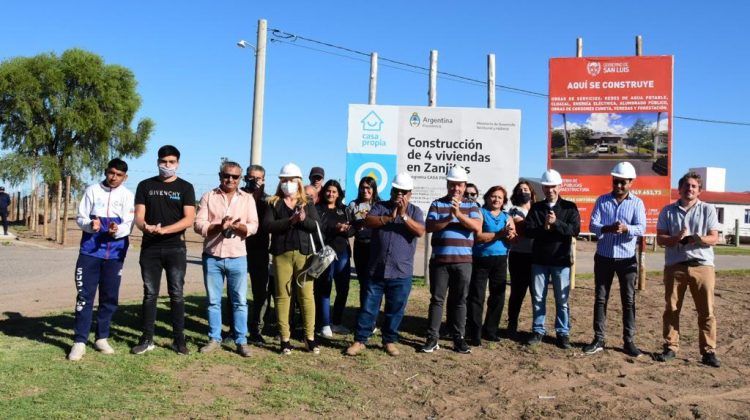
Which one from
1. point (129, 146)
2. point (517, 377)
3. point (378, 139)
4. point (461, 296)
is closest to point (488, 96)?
point (378, 139)

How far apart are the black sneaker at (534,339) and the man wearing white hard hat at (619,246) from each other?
1.68 feet

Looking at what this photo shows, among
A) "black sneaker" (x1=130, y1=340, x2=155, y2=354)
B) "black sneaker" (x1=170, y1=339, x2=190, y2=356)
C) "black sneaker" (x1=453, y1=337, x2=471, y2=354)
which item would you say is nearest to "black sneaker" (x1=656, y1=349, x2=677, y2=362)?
"black sneaker" (x1=453, y1=337, x2=471, y2=354)

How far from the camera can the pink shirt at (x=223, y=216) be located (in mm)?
6051

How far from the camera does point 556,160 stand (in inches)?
444

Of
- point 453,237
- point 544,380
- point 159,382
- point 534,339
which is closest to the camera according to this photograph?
point 159,382

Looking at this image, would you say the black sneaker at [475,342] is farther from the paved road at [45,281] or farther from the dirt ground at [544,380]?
the paved road at [45,281]

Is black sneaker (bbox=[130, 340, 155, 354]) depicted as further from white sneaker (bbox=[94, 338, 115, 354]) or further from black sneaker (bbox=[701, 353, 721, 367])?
black sneaker (bbox=[701, 353, 721, 367])

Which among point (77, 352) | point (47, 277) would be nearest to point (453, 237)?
point (77, 352)

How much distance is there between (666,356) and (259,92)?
10.2 m

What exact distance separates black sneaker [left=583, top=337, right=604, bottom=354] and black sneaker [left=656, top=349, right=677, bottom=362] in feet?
1.80

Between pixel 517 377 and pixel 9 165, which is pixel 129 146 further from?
pixel 517 377

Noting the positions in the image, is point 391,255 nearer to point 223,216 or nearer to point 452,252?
point 452,252

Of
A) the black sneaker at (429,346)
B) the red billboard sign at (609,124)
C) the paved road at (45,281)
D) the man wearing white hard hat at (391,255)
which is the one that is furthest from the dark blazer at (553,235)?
the paved road at (45,281)

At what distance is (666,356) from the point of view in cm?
646
